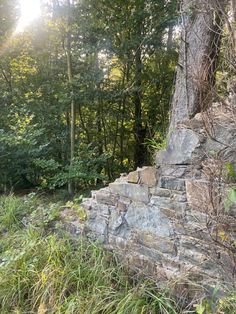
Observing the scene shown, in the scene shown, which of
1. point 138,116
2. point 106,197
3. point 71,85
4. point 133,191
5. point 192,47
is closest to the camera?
point 133,191

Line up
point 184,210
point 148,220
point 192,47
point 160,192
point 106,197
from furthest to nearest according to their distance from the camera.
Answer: point 192,47 < point 106,197 < point 148,220 < point 160,192 < point 184,210

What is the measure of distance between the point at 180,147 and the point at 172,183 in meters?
0.29

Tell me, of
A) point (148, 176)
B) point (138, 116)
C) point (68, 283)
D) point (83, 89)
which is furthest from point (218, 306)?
point (138, 116)

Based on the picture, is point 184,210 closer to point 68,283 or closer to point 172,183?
point 172,183

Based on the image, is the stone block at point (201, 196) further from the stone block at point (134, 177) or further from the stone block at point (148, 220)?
the stone block at point (134, 177)

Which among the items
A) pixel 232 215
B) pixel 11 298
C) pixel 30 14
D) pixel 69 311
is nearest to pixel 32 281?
pixel 11 298

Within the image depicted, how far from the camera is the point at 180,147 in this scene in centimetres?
204

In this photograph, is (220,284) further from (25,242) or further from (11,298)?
(25,242)

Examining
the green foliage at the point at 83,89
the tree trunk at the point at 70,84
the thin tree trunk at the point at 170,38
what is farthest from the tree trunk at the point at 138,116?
the tree trunk at the point at 70,84

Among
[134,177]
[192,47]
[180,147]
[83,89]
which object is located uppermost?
[192,47]

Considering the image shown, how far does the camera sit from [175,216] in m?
2.10

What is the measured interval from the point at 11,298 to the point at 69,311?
60 centimetres

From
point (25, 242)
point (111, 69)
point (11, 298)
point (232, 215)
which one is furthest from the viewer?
point (111, 69)

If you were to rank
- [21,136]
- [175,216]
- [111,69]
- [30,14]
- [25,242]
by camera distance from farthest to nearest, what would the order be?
1. [30,14]
2. [111,69]
3. [21,136]
4. [25,242]
5. [175,216]
